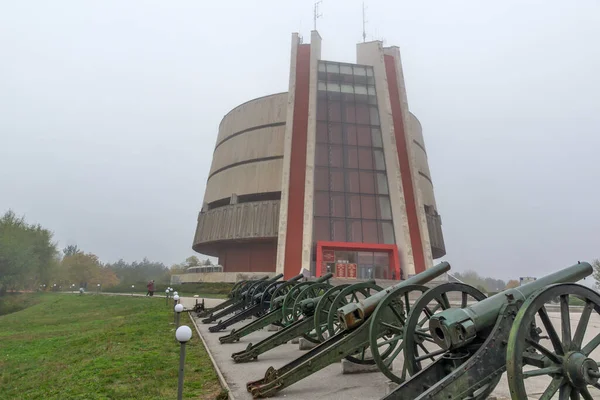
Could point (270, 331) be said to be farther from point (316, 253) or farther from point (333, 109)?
point (333, 109)

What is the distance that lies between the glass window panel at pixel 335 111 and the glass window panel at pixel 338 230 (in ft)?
33.4

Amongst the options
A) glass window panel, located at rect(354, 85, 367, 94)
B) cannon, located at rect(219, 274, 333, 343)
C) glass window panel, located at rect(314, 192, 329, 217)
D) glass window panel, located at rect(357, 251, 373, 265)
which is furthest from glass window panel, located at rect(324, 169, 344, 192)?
cannon, located at rect(219, 274, 333, 343)

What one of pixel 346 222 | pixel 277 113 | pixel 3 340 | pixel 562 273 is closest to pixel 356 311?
pixel 562 273

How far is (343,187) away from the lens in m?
34.8

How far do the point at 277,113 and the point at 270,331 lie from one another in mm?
32534

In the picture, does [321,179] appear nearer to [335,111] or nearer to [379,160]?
[379,160]

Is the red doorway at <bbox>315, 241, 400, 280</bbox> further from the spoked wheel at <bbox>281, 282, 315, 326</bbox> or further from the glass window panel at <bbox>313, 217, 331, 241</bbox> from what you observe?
the spoked wheel at <bbox>281, 282, 315, 326</bbox>

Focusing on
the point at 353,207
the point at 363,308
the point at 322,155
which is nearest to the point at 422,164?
the point at 353,207

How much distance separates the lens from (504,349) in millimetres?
3537

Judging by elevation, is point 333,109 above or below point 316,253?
above

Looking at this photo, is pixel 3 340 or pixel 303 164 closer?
pixel 3 340

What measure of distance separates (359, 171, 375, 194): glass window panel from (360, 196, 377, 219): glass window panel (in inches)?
26.6

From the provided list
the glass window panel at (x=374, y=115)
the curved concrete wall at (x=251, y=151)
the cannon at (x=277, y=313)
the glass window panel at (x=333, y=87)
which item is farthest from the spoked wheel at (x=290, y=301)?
the glass window panel at (x=333, y=87)

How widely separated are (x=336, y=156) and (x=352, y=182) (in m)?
2.84
